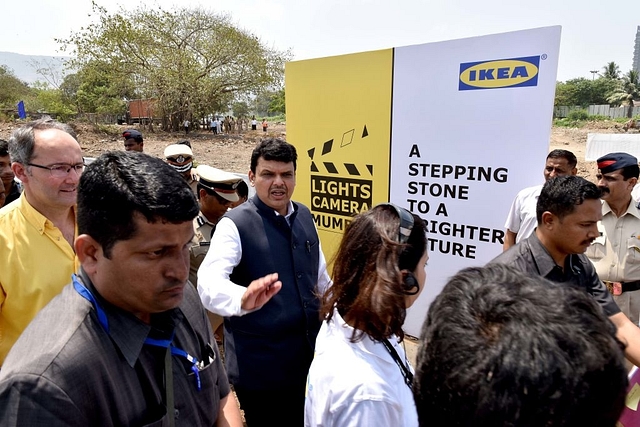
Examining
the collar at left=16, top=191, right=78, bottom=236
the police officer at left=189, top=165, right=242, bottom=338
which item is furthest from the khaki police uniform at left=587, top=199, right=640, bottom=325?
the collar at left=16, top=191, right=78, bottom=236

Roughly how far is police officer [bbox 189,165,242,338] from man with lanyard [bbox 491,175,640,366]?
6.07 feet

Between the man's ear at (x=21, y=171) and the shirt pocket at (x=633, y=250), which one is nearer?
the man's ear at (x=21, y=171)

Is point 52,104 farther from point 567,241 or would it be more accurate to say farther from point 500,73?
point 567,241

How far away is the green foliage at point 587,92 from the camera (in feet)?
185

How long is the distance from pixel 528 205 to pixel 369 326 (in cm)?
229

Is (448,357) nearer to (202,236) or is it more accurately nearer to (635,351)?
(635,351)

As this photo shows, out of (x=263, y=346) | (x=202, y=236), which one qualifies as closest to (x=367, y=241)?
(x=263, y=346)

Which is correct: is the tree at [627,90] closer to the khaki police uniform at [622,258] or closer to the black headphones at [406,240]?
the khaki police uniform at [622,258]

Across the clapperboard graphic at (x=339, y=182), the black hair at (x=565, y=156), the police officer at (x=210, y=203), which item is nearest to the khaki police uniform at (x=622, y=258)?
the black hair at (x=565, y=156)

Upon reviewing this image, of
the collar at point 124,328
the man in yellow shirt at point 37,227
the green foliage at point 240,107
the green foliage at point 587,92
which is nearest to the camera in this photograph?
the collar at point 124,328

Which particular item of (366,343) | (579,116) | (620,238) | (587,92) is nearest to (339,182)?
(620,238)

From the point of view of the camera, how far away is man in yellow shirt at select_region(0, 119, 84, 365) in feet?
5.31

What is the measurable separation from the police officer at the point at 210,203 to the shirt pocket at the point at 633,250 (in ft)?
9.49

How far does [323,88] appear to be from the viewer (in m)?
4.24
